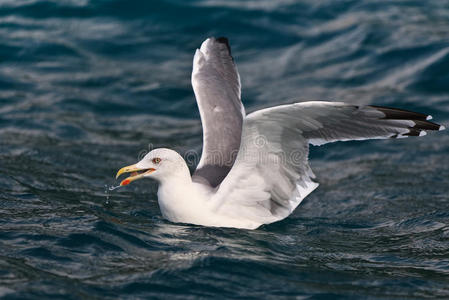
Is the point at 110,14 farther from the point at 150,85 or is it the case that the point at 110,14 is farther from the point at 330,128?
the point at 330,128

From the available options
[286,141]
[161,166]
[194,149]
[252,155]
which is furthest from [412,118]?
[194,149]

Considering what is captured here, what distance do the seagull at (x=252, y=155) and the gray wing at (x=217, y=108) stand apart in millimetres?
12

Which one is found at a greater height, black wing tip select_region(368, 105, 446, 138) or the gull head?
black wing tip select_region(368, 105, 446, 138)

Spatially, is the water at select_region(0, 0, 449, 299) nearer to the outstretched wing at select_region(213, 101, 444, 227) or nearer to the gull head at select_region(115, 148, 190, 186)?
the outstretched wing at select_region(213, 101, 444, 227)

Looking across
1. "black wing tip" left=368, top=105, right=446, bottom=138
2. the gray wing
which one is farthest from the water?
"black wing tip" left=368, top=105, right=446, bottom=138

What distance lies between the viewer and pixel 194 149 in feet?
34.3

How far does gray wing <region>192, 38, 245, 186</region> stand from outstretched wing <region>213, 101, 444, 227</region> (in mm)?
474

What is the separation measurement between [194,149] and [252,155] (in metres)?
4.20

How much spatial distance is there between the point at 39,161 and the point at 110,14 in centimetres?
634

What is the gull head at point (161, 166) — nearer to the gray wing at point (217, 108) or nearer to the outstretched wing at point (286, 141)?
the gray wing at point (217, 108)

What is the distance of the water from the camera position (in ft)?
18.0

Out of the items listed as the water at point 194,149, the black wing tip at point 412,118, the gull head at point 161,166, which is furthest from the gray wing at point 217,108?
the black wing tip at point 412,118

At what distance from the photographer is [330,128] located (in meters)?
6.20

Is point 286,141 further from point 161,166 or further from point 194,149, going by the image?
point 194,149
